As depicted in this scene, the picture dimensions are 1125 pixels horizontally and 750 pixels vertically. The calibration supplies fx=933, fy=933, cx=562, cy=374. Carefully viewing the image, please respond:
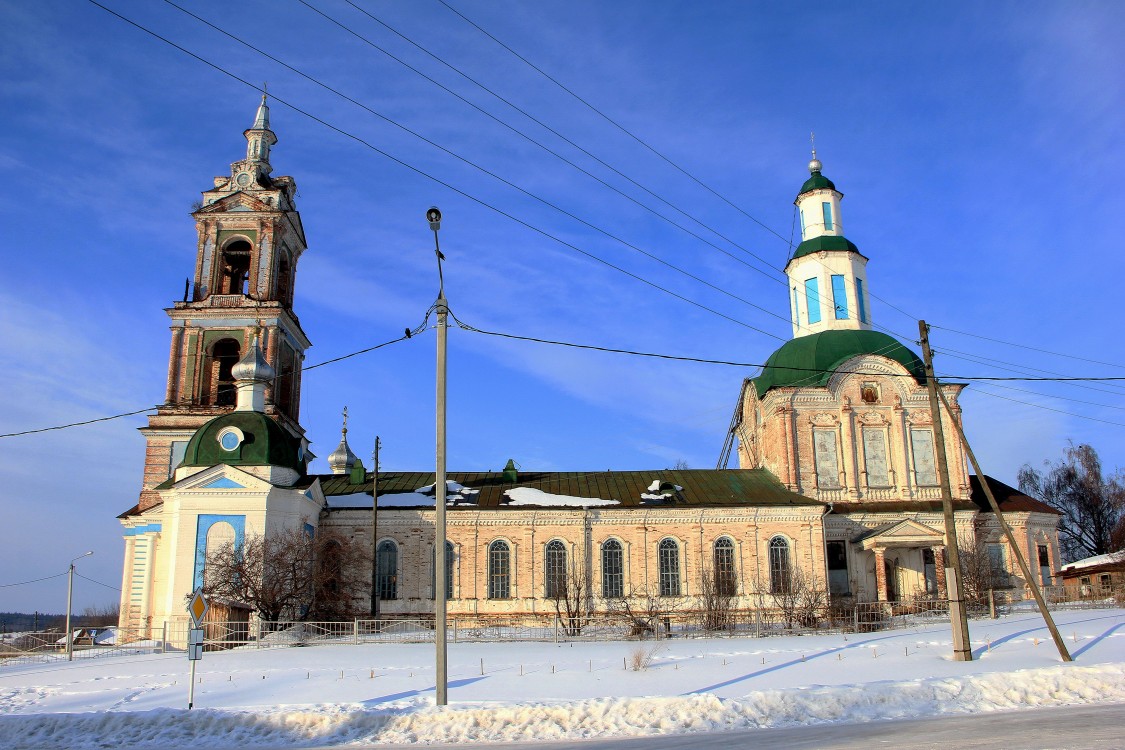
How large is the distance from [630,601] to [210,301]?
2263 centimetres

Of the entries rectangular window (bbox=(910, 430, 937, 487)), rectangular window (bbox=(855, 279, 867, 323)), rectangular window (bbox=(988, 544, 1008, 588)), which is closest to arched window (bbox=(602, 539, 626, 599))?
rectangular window (bbox=(910, 430, 937, 487))

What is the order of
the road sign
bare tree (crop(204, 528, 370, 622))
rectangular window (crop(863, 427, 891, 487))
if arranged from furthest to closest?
rectangular window (crop(863, 427, 891, 487)) < bare tree (crop(204, 528, 370, 622)) < the road sign

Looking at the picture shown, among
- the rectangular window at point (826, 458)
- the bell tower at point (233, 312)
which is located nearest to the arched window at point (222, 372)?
the bell tower at point (233, 312)

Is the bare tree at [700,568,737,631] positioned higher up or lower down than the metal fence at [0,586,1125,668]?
higher up

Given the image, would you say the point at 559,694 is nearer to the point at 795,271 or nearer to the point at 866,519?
the point at 866,519

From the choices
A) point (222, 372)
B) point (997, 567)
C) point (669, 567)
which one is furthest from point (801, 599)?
point (222, 372)

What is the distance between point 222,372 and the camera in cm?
4203

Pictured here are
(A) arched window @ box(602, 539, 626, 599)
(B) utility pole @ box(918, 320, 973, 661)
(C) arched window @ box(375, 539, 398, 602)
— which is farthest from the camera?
(A) arched window @ box(602, 539, 626, 599)

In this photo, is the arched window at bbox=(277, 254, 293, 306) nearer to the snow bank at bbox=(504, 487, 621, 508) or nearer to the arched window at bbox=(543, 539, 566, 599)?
the snow bank at bbox=(504, 487, 621, 508)

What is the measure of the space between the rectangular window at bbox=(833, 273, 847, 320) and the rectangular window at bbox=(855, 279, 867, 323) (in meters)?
0.57

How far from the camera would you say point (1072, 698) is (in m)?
15.9

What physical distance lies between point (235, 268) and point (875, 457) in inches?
1202

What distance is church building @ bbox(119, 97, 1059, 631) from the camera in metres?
34.1

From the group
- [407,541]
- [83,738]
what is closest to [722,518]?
[407,541]
